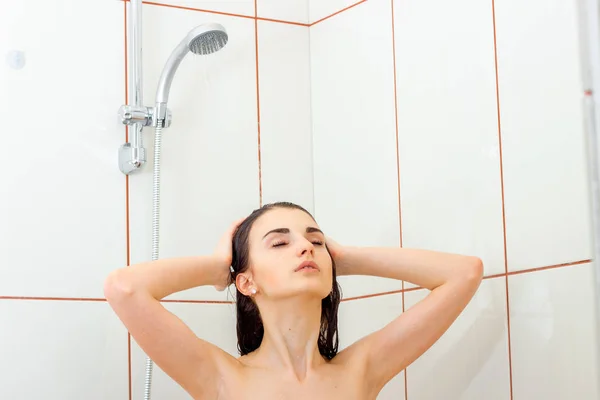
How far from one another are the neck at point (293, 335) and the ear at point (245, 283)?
3 cm

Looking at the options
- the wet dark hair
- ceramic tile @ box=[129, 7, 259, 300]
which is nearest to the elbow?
the wet dark hair

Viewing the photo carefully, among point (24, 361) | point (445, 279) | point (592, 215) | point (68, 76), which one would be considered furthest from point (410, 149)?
point (592, 215)

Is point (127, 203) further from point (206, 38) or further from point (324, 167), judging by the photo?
point (324, 167)

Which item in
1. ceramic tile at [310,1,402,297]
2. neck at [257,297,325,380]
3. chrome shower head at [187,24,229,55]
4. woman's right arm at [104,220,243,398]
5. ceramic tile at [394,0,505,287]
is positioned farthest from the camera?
ceramic tile at [310,1,402,297]

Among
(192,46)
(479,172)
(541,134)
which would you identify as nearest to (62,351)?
(192,46)

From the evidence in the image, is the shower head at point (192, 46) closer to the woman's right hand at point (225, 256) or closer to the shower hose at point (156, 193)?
the shower hose at point (156, 193)

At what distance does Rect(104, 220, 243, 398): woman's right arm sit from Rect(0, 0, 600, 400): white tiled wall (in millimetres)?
419

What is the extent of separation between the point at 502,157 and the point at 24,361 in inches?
42.4

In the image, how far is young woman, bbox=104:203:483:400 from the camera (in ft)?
4.61

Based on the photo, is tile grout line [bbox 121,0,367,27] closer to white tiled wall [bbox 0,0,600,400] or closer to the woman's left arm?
white tiled wall [bbox 0,0,600,400]

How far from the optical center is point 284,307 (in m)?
1.49

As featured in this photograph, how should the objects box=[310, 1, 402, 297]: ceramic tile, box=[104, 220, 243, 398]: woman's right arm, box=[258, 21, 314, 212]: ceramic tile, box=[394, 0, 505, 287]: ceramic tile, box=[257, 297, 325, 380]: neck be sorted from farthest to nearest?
box=[258, 21, 314, 212]: ceramic tile < box=[310, 1, 402, 297]: ceramic tile < box=[394, 0, 505, 287]: ceramic tile < box=[257, 297, 325, 380]: neck < box=[104, 220, 243, 398]: woman's right arm

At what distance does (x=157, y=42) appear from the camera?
197 centimetres

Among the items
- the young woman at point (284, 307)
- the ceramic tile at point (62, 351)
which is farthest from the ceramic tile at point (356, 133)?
the ceramic tile at point (62, 351)
